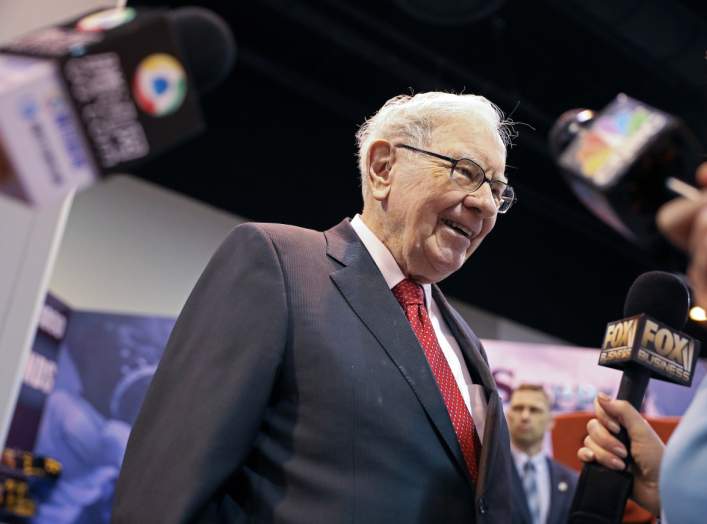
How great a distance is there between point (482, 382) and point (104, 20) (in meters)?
1.33

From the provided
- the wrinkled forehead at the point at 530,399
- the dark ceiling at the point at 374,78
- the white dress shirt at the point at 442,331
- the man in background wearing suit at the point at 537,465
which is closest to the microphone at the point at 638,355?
the white dress shirt at the point at 442,331

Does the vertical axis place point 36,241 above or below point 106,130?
below

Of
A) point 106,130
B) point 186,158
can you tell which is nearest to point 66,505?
point 186,158

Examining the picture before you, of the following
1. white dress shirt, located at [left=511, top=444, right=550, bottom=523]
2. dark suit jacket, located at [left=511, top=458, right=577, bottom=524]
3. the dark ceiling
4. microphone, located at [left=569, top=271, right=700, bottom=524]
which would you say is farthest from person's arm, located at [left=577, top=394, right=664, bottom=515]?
the dark ceiling

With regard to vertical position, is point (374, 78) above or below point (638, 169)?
below

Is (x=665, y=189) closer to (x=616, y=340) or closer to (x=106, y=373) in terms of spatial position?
(x=616, y=340)

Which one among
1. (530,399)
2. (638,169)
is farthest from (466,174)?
(530,399)

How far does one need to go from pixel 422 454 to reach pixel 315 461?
199 millimetres

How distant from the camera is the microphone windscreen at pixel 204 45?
771 millimetres

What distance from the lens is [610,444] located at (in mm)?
1426

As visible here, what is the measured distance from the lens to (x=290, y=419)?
154cm

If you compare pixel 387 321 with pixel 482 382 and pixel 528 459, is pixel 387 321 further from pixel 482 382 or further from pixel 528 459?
pixel 528 459

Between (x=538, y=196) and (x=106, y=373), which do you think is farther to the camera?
(x=538, y=196)

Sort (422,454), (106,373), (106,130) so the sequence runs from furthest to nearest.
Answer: (106,373)
(422,454)
(106,130)
